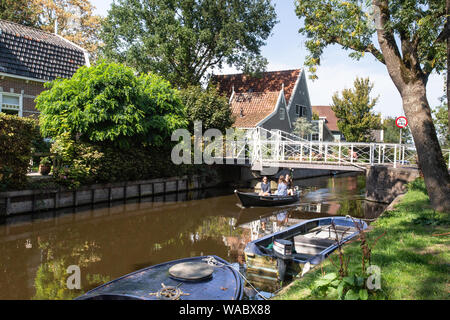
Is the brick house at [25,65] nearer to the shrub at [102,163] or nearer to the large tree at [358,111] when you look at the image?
the shrub at [102,163]

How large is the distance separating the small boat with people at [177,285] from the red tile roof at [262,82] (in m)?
28.5

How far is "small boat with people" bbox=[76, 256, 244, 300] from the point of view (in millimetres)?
5355

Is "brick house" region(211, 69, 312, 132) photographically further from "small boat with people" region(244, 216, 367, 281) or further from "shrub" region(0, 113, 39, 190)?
"small boat with people" region(244, 216, 367, 281)

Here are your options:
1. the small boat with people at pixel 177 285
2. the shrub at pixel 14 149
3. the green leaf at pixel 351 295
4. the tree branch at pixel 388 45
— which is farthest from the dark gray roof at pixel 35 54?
the green leaf at pixel 351 295

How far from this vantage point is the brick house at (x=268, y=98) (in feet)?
99.8

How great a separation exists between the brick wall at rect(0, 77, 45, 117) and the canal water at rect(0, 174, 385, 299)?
722 cm

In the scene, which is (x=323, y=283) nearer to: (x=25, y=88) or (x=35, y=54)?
(x=25, y=88)

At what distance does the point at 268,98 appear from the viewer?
104 feet

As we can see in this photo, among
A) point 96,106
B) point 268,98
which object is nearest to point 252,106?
point 268,98

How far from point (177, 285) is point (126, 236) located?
6.66 meters

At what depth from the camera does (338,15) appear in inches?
460

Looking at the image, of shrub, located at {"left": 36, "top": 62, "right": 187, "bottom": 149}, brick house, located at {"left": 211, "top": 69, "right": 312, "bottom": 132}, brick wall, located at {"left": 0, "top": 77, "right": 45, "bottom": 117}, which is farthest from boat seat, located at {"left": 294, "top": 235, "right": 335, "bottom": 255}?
brick house, located at {"left": 211, "top": 69, "right": 312, "bottom": 132}

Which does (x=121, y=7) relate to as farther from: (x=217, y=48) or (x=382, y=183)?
(x=382, y=183)
